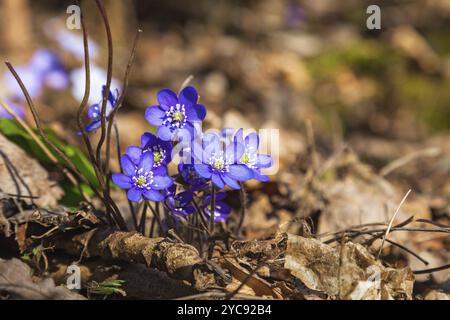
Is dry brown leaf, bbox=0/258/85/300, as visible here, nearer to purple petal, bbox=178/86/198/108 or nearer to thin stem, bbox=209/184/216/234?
thin stem, bbox=209/184/216/234

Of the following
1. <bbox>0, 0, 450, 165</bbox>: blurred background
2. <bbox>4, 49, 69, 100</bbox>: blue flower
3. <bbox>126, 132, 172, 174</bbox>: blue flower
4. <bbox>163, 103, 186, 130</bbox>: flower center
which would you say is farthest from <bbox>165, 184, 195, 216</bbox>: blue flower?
<bbox>4, 49, 69, 100</bbox>: blue flower

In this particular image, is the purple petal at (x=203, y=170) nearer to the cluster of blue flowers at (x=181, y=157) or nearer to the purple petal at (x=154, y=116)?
the cluster of blue flowers at (x=181, y=157)

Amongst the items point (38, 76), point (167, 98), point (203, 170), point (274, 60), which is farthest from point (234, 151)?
point (274, 60)

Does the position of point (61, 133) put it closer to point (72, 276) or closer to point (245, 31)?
point (72, 276)

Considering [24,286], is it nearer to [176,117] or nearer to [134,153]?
[134,153]

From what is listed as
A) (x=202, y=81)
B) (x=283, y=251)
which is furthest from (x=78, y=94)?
(x=283, y=251)

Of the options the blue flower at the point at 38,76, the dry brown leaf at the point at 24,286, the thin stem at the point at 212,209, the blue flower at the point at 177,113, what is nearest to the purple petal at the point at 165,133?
the blue flower at the point at 177,113
